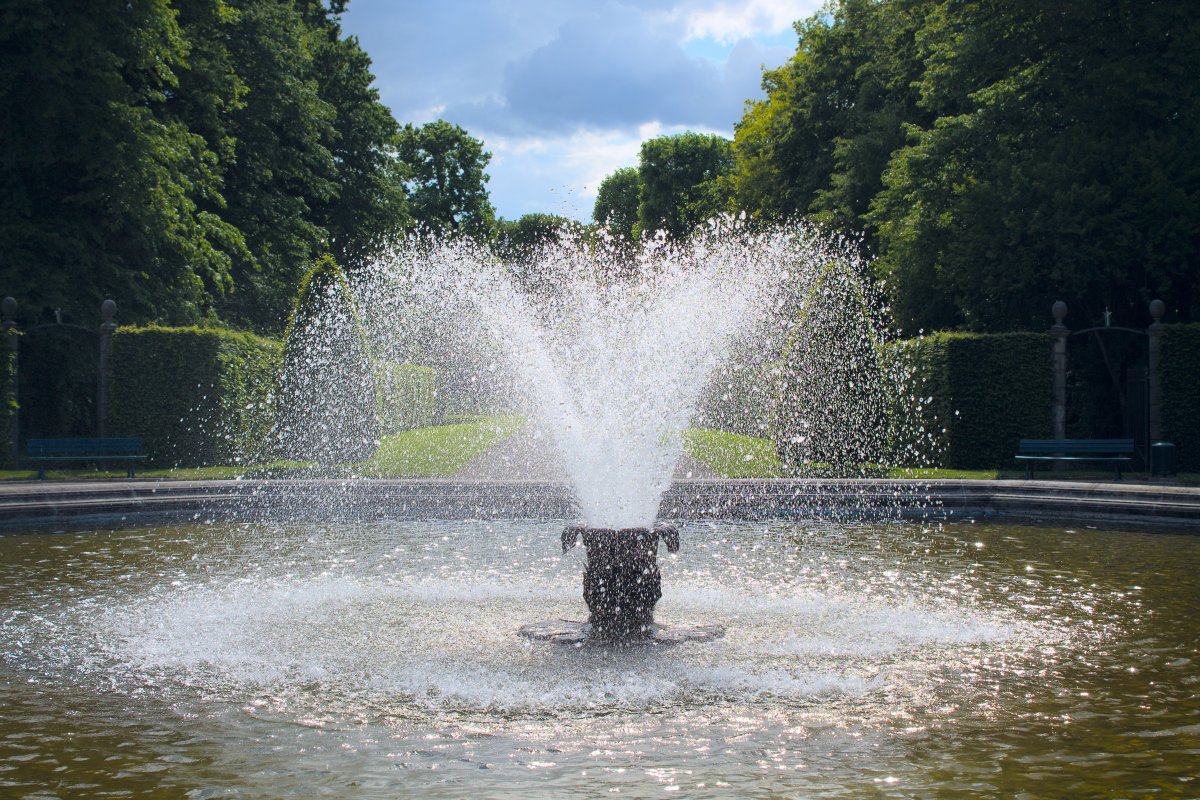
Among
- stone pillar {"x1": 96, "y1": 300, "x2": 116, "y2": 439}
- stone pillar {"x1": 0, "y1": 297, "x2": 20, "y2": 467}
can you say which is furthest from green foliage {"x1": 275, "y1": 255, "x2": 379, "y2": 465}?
stone pillar {"x1": 0, "y1": 297, "x2": 20, "y2": 467}

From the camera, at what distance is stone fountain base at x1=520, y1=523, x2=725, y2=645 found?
27.6 ft

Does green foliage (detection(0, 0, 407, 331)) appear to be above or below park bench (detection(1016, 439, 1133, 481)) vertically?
above

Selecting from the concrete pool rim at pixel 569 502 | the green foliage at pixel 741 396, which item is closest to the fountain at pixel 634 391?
the green foliage at pixel 741 396

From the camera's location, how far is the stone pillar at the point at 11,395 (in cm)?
2325

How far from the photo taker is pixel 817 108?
130ft

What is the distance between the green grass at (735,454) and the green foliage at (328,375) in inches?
299

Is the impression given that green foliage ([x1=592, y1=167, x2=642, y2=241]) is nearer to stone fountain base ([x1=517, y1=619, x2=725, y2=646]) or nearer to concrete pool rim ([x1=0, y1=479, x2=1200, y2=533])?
concrete pool rim ([x1=0, y1=479, x2=1200, y2=533])

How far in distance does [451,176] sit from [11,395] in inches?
1886

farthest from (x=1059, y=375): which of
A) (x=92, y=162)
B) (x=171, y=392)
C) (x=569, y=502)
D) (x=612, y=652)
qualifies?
(x=92, y=162)

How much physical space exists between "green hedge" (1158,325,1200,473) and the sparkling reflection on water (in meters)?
11.8

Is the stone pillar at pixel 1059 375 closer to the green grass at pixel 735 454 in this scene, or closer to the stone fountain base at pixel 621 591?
the green grass at pixel 735 454

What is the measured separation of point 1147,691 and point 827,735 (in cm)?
223

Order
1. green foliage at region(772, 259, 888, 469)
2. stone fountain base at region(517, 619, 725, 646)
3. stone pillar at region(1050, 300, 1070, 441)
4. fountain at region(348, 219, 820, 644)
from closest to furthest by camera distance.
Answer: stone fountain base at region(517, 619, 725, 646)
fountain at region(348, 219, 820, 644)
green foliage at region(772, 259, 888, 469)
stone pillar at region(1050, 300, 1070, 441)

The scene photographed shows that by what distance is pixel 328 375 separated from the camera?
83.9 ft
